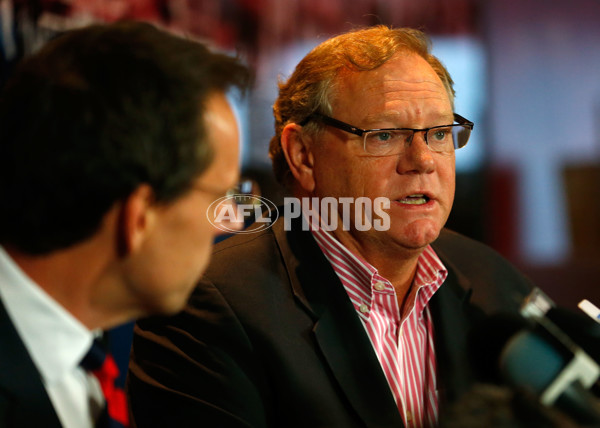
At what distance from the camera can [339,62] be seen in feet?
5.02

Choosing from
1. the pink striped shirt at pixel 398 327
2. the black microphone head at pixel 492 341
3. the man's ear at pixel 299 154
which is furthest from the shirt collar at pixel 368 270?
the black microphone head at pixel 492 341

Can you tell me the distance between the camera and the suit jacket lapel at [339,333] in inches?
51.3

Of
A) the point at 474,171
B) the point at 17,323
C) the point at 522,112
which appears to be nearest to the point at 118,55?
the point at 17,323

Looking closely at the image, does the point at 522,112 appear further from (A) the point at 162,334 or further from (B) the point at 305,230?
(A) the point at 162,334

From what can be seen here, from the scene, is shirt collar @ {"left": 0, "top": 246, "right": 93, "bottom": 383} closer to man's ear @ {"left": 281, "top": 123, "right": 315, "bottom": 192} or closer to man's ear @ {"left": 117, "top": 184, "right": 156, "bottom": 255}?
man's ear @ {"left": 117, "top": 184, "right": 156, "bottom": 255}

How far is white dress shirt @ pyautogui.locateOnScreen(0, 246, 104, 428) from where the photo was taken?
88cm

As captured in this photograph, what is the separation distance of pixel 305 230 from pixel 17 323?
31.9 inches

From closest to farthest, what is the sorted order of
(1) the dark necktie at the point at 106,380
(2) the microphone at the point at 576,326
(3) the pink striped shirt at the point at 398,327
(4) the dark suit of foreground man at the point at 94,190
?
(4) the dark suit of foreground man at the point at 94,190 < (1) the dark necktie at the point at 106,380 < (2) the microphone at the point at 576,326 < (3) the pink striped shirt at the point at 398,327

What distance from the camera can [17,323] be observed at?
881 mm

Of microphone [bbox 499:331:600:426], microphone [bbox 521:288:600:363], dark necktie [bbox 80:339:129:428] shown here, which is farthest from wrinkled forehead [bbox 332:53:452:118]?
dark necktie [bbox 80:339:129:428]

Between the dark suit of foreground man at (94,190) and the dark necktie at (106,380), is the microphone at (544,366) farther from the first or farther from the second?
the dark necktie at (106,380)

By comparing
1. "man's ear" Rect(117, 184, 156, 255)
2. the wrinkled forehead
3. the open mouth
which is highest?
the wrinkled forehead

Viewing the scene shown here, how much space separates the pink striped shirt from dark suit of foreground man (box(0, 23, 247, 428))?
61 cm

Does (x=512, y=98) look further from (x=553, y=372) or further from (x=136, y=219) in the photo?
(x=136, y=219)
